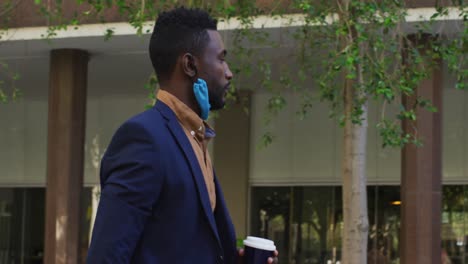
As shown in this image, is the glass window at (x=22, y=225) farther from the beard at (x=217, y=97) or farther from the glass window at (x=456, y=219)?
the beard at (x=217, y=97)

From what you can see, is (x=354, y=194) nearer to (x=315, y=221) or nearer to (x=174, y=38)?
(x=174, y=38)

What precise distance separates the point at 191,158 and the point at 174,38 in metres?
0.35

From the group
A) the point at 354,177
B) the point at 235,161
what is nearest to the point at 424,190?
the point at 354,177

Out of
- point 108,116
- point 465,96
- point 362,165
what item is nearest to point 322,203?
point 465,96

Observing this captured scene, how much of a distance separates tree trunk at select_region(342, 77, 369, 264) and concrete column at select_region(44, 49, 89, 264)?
8.15m

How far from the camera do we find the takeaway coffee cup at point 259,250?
2904 millimetres

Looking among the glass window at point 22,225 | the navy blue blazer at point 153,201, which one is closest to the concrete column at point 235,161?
the glass window at point 22,225

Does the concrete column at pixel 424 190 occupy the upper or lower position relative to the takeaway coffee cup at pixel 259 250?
upper

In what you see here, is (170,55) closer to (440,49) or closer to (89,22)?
(440,49)

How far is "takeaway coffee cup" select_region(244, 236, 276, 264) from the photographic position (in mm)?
2904

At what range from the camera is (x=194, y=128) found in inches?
118

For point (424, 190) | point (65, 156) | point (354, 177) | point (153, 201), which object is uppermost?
point (65, 156)

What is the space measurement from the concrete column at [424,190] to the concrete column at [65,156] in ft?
20.9

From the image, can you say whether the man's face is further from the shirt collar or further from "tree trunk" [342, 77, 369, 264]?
"tree trunk" [342, 77, 369, 264]
